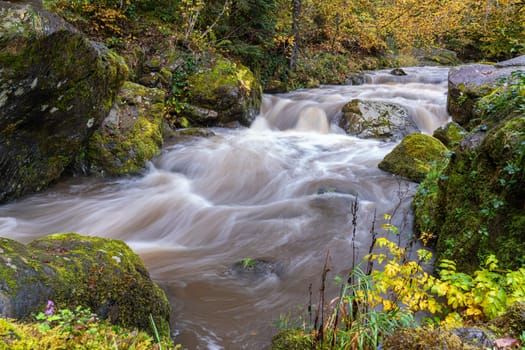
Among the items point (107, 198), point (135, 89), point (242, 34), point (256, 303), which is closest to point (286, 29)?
point (242, 34)

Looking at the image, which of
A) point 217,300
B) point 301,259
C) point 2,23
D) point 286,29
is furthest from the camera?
point 286,29

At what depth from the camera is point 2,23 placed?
15.1ft

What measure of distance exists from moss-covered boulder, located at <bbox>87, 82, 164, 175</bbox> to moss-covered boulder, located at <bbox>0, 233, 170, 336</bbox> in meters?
4.49

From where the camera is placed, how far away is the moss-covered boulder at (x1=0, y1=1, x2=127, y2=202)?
479 centimetres

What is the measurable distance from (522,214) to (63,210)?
6.41 metres

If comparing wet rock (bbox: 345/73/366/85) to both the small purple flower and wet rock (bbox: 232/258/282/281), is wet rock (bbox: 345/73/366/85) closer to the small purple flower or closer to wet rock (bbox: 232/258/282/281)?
wet rock (bbox: 232/258/282/281)

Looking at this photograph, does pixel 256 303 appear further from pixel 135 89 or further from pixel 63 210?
pixel 135 89

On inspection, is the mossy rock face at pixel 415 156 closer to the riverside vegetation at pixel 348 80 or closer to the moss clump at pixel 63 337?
the riverside vegetation at pixel 348 80

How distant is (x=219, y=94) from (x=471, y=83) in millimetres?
6638

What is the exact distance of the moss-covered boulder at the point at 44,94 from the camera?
4.79 m

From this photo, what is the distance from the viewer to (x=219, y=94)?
10.5m

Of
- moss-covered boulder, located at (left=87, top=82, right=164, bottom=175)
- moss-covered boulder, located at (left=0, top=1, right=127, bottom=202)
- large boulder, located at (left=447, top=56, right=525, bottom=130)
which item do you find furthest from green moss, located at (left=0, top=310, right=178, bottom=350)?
large boulder, located at (left=447, top=56, right=525, bottom=130)

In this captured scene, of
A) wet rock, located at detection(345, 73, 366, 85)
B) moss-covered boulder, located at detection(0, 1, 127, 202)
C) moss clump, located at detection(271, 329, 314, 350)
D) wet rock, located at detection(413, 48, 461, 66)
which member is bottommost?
moss clump, located at detection(271, 329, 314, 350)

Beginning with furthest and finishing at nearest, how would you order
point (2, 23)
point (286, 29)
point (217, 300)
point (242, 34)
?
point (286, 29) → point (242, 34) → point (2, 23) → point (217, 300)
